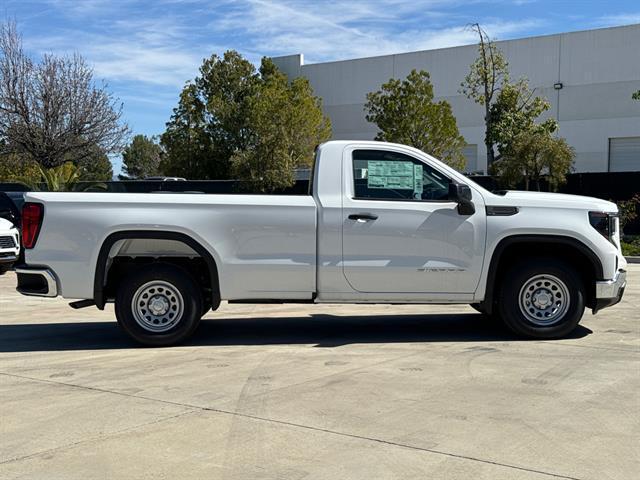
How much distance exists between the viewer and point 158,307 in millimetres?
7523

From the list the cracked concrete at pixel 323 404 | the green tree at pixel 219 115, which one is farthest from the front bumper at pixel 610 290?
the green tree at pixel 219 115

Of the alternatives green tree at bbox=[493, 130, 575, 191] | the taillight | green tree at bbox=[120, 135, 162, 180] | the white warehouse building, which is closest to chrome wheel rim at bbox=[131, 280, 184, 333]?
the taillight

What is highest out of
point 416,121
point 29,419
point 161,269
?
point 416,121

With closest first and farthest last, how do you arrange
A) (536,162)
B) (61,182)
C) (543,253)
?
(543,253), (536,162), (61,182)

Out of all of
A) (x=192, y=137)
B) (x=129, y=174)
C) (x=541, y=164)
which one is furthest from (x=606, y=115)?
(x=129, y=174)

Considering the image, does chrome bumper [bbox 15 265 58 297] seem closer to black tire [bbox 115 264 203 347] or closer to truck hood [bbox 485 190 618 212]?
black tire [bbox 115 264 203 347]

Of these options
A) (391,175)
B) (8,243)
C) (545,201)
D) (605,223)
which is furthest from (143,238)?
(8,243)

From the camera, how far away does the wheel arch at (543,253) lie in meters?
7.50

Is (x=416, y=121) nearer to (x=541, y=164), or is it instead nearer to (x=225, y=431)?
(x=541, y=164)

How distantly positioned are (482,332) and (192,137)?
4015cm

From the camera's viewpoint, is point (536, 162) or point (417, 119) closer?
point (536, 162)

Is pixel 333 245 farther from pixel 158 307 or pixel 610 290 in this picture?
pixel 610 290

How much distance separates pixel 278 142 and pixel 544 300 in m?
25.0

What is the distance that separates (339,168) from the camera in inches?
301
